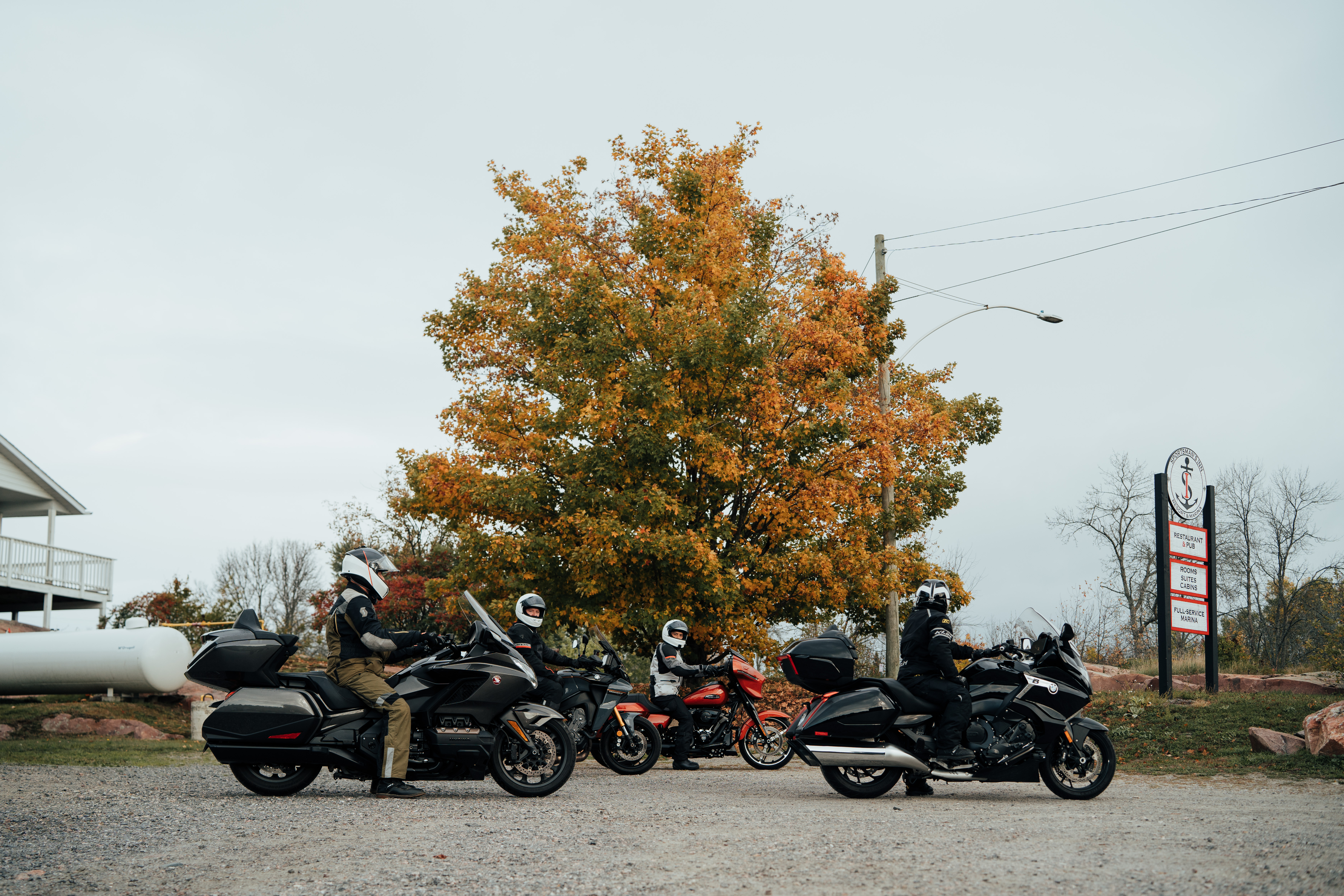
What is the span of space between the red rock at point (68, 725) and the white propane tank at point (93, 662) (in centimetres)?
167

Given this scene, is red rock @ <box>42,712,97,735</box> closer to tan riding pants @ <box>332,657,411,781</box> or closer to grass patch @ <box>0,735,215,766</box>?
grass patch @ <box>0,735,215,766</box>

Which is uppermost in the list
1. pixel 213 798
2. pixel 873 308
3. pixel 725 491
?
pixel 873 308

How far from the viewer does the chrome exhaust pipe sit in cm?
950

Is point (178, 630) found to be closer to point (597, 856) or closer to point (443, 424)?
point (443, 424)

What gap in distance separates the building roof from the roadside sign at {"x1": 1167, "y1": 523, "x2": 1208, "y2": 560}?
31.0 meters

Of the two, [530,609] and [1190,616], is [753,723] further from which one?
[1190,616]

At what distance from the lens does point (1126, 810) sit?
8.68 metres

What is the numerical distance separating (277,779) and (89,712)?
14.2 m

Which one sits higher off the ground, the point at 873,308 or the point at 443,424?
the point at 873,308

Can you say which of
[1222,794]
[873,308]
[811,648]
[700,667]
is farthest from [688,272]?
[1222,794]

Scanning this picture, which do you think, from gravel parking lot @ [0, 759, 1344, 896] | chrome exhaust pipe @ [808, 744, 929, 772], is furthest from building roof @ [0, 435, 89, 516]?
chrome exhaust pipe @ [808, 744, 929, 772]

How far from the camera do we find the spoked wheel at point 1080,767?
9.60 m

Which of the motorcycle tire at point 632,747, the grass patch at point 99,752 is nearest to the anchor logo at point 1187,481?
the motorcycle tire at point 632,747

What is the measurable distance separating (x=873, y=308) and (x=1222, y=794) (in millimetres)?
11994
